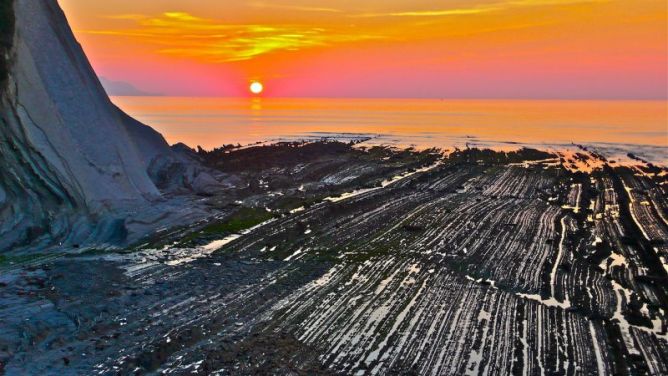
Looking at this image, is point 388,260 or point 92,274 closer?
point 92,274

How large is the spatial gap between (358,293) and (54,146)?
15.5 m

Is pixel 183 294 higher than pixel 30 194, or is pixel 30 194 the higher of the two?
pixel 30 194

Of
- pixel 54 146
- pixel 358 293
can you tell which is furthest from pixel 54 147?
pixel 358 293

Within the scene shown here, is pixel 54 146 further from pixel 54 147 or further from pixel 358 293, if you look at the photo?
pixel 358 293

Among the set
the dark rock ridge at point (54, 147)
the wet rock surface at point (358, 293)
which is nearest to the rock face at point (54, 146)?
the dark rock ridge at point (54, 147)

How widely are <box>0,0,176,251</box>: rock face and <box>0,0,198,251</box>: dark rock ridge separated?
0.13ft

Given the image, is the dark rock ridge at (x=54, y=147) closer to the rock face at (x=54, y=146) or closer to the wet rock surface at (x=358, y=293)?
the rock face at (x=54, y=146)

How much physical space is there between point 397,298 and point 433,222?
10.5 m

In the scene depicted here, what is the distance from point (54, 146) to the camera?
24078 mm

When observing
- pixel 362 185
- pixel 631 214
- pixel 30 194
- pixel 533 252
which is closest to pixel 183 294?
pixel 30 194

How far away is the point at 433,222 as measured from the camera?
27.6 m

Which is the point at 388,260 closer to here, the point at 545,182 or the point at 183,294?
the point at 183,294

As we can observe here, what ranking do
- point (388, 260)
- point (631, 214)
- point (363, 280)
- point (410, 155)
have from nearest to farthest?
point (363, 280) < point (388, 260) < point (631, 214) < point (410, 155)

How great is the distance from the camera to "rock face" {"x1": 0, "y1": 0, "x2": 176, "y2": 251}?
22906 mm
